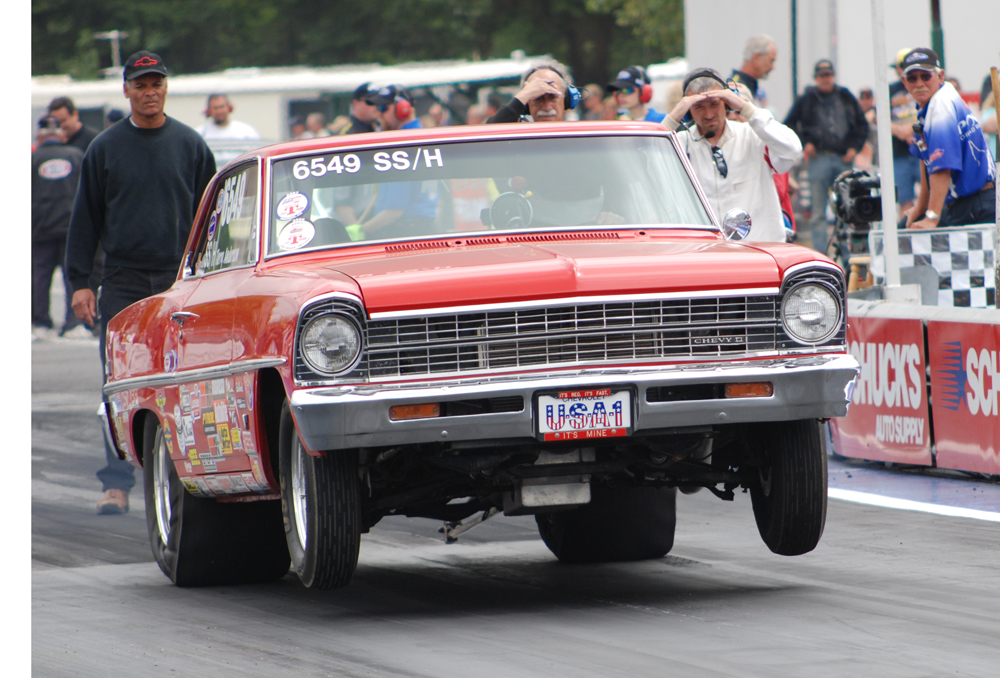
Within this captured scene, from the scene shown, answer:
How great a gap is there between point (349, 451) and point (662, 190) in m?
1.89

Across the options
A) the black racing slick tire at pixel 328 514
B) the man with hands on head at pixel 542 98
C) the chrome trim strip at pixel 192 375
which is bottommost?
the black racing slick tire at pixel 328 514

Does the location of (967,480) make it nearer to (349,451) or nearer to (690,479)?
(690,479)

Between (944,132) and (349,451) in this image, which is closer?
(349,451)

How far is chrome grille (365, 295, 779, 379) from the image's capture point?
562 cm

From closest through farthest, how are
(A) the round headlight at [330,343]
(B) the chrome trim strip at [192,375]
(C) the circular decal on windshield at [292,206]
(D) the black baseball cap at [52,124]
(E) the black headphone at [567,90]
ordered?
(A) the round headlight at [330,343] < (B) the chrome trim strip at [192,375] < (C) the circular decal on windshield at [292,206] < (E) the black headphone at [567,90] < (D) the black baseball cap at [52,124]

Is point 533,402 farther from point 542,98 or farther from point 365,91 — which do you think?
point 365,91

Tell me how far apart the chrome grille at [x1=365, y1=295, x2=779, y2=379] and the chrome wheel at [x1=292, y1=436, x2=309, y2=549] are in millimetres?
487

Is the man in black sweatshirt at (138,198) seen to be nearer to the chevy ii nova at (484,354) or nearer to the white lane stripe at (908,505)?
the chevy ii nova at (484,354)

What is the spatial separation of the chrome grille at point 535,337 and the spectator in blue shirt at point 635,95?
650 centimetres

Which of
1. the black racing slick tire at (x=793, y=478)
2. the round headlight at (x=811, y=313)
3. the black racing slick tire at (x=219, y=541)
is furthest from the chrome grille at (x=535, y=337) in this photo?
the black racing slick tire at (x=219, y=541)

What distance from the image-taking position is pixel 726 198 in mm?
9109

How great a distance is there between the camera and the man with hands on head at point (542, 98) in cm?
855
